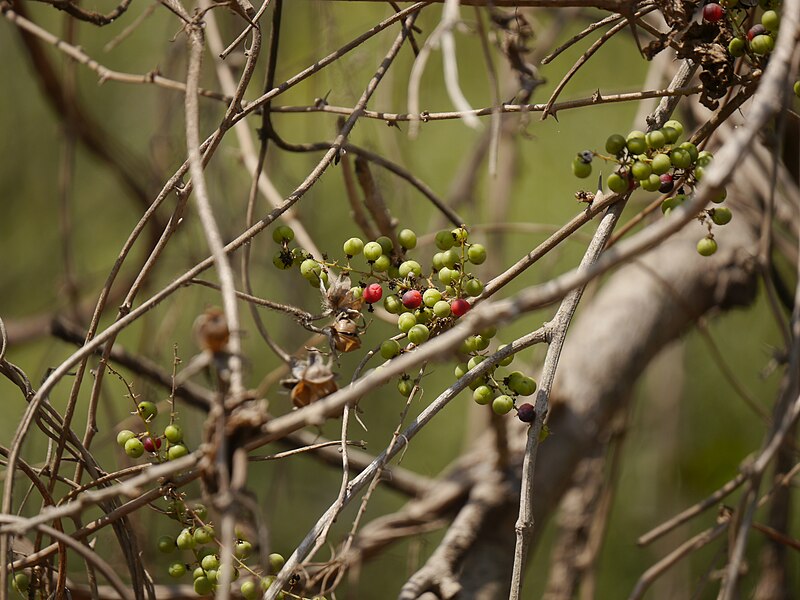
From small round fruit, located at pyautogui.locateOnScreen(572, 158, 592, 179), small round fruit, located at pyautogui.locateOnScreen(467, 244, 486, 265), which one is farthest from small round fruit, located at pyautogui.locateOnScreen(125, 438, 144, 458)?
small round fruit, located at pyautogui.locateOnScreen(572, 158, 592, 179)

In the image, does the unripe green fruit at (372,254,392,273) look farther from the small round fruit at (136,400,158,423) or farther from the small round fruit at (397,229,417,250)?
the small round fruit at (136,400,158,423)

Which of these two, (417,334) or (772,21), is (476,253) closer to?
(417,334)

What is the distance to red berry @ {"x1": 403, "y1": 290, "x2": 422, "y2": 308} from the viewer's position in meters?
0.71

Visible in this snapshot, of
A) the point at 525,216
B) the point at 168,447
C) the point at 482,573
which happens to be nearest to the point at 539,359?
the point at 482,573

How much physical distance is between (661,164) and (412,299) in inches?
8.9

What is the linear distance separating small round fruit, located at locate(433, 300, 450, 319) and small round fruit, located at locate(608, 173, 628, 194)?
16cm

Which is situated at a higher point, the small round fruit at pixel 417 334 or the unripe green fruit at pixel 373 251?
the unripe green fruit at pixel 373 251

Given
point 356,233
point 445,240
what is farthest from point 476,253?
point 356,233

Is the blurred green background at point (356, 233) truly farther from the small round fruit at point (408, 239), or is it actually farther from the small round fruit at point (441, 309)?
the small round fruit at point (441, 309)

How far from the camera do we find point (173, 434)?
70cm

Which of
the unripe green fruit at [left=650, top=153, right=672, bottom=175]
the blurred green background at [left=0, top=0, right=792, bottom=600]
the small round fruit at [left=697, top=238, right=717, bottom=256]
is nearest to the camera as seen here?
the unripe green fruit at [left=650, top=153, right=672, bottom=175]

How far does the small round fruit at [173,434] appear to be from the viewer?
701 millimetres

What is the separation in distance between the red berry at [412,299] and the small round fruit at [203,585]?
0.30 m

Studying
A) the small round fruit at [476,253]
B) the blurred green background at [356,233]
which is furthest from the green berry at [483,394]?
the blurred green background at [356,233]
